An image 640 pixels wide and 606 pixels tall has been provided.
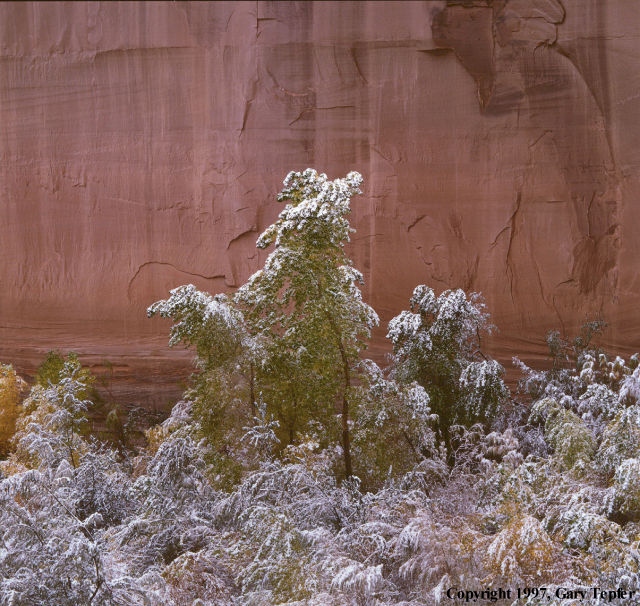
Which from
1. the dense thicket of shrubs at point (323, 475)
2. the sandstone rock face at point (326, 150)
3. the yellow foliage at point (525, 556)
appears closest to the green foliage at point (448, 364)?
the dense thicket of shrubs at point (323, 475)

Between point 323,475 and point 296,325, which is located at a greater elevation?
point 296,325

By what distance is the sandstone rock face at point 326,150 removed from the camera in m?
9.54

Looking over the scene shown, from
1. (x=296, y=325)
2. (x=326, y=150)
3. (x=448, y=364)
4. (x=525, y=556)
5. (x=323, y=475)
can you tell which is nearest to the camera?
(x=525, y=556)

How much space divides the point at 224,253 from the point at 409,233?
2345mm

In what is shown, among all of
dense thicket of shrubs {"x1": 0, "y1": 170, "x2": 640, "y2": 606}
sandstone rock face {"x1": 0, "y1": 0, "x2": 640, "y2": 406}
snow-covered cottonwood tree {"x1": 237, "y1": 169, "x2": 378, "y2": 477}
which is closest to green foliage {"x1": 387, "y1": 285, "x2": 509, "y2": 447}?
dense thicket of shrubs {"x1": 0, "y1": 170, "x2": 640, "y2": 606}

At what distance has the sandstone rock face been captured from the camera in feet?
31.3

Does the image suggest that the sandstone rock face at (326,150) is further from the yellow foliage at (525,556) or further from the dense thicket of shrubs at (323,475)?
the yellow foliage at (525,556)

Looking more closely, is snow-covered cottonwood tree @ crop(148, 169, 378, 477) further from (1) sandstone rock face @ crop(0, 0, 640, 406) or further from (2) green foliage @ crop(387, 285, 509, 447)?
(1) sandstone rock face @ crop(0, 0, 640, 406)

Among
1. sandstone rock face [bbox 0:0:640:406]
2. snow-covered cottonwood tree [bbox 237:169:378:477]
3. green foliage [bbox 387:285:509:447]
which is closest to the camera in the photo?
snow-covered cottonwood tree [bbox 237:169:378:477]

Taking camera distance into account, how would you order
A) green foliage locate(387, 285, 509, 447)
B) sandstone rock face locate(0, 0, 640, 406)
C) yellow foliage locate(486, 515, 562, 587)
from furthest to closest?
sandstone rock face locate(0, 0, 640, 406)
green foliage locate(387, 285, 509, 447)
yellow foliage locate(486, 515, 562, 587)

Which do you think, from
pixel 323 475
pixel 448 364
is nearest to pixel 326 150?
pixel 448 364

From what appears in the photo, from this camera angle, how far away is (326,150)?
388 inches

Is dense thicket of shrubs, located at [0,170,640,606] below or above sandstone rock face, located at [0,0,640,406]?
below

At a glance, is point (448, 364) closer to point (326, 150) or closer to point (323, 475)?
point (323, 475)
